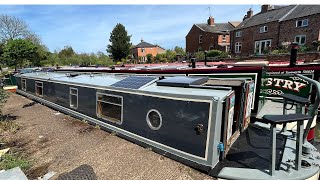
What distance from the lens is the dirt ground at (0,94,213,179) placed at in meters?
4.10

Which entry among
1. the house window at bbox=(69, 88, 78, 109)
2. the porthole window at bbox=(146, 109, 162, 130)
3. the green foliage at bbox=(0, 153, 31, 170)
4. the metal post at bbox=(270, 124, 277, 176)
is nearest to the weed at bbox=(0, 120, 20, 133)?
the house window at bbox=(69, 88, 78, 109)

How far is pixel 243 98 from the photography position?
4.79 metres

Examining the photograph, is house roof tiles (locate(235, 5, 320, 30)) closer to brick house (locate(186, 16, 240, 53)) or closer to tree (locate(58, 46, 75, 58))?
brick house (locate(186, 16, 240, 53))

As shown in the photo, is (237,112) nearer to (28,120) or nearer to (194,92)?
(194,92)

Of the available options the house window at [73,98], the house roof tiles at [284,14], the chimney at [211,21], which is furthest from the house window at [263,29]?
the house window at [73,98]

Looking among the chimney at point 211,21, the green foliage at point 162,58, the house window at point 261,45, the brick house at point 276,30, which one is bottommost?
the green foliage at point 162,58

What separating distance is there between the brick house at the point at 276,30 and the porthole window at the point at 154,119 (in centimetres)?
2327

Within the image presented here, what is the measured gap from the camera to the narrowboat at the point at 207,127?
3.53 m

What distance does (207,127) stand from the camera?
12.6ft

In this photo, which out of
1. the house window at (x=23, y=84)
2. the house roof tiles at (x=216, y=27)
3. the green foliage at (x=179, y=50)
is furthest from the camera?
the green foliage at (x=179, y=50)

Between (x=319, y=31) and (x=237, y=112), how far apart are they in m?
24.6

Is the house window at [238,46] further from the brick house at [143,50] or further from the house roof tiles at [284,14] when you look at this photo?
the brick house at [143,50]

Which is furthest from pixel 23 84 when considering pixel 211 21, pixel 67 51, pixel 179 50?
pixel 67 51

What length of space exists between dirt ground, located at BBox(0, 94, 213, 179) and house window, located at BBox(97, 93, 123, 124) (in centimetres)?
44
